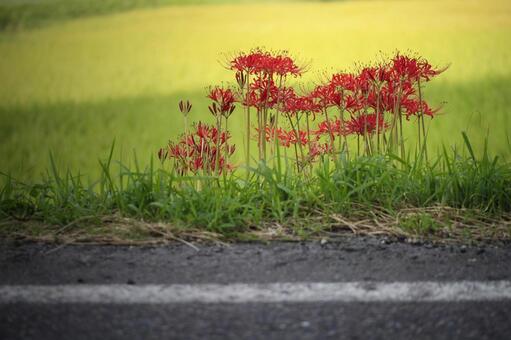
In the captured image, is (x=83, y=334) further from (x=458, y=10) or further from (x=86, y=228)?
(x=458, y=10)

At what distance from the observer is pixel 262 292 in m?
1.96

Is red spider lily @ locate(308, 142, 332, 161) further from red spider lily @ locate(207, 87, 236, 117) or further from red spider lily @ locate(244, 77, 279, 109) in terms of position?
red spider lily @ locate(207, 87, 236, 117)

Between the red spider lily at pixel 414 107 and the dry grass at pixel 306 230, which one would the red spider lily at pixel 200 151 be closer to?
the dry grass at pixel 306 230

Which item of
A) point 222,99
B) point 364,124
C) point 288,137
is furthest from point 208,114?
point 222,99

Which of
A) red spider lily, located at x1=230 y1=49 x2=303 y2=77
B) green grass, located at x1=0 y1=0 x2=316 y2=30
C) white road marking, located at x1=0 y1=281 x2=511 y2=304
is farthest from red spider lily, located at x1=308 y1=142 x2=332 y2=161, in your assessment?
green grass, located at x1=0 y1=0 x2=316 y2=30

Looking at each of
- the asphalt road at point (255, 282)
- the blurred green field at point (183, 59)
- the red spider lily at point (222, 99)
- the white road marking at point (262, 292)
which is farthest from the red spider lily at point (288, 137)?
the blurred green field at point (183, 59)

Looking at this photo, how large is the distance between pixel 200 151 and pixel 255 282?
98 centimetres

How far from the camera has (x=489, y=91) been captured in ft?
25.0

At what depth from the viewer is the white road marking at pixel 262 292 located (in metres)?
1.92

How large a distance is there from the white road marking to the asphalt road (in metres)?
0.02

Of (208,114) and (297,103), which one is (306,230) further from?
(208,114)

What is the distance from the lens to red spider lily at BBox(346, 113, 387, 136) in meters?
2.92

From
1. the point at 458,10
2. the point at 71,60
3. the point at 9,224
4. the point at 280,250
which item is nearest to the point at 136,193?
the point at 9,224

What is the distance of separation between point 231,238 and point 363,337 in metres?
0.78
